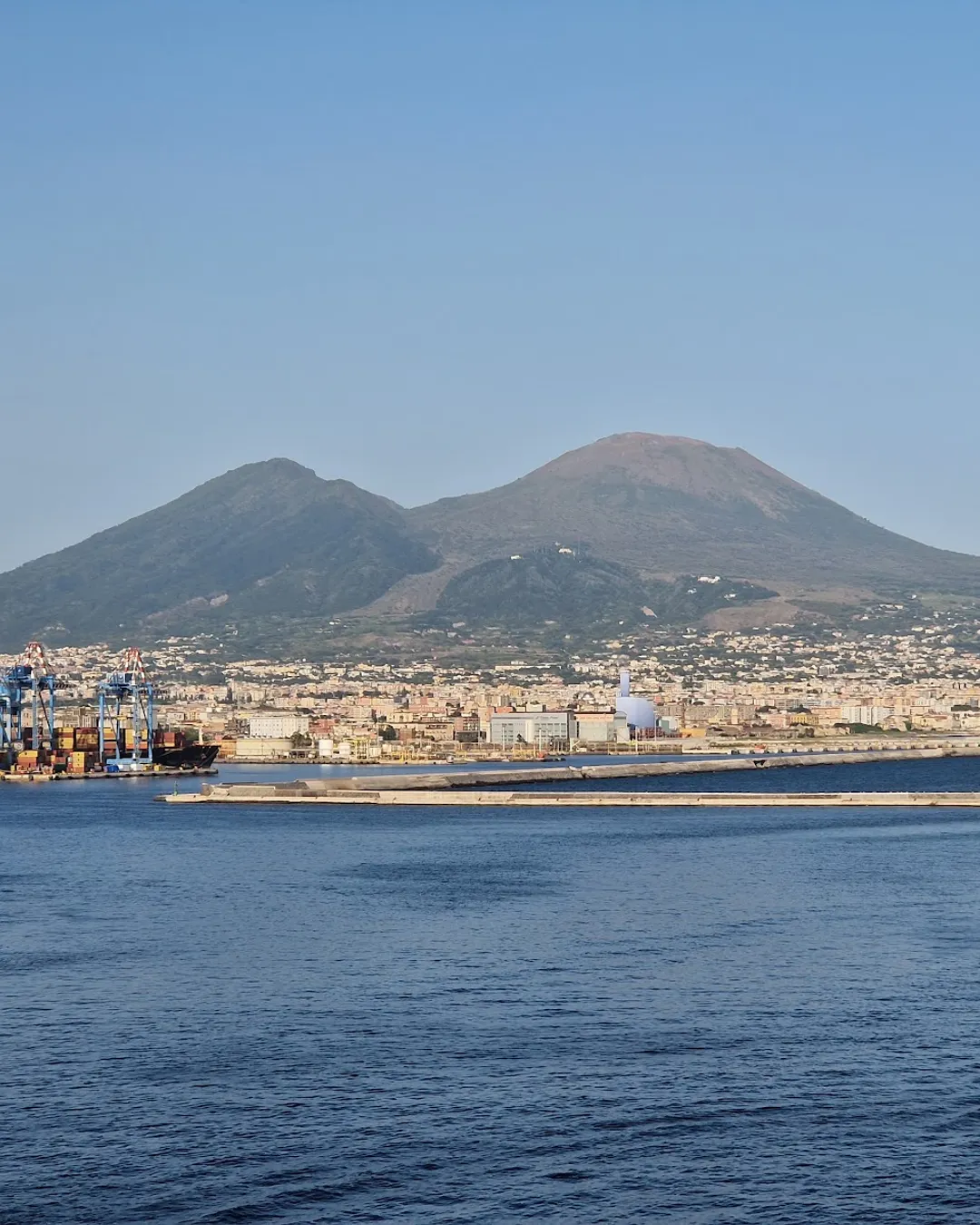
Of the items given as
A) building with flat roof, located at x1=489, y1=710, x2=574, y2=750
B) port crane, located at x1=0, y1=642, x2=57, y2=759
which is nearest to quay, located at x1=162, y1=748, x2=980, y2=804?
port crane, located at x1=0, y1=642, x2=57, y2=759

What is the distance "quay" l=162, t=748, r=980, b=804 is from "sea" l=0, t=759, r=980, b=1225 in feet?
126

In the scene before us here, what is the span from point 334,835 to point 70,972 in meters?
35.1

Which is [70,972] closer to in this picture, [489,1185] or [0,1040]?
[0,1040]

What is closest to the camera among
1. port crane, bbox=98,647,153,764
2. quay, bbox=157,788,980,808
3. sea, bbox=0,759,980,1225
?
sea, bbox=0,759,980,1225

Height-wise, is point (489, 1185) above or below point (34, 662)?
below

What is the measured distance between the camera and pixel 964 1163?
23.3 meters

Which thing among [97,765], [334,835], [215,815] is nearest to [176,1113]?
[334,835]

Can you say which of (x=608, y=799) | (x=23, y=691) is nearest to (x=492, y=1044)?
(x=608, y=799)

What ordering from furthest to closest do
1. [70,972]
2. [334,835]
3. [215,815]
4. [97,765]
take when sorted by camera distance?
[97,765], [215,815], [334,835], [70,972]

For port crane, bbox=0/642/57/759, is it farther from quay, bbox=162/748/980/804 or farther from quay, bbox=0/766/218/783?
quay, bbox=162/748/980/804

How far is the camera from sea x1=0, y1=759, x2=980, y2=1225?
74.1 ft

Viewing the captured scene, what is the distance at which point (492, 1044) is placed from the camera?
96.8 ft

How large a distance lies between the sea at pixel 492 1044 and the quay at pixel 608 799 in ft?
98.6

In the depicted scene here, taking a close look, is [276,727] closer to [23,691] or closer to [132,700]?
[132,700]
